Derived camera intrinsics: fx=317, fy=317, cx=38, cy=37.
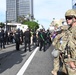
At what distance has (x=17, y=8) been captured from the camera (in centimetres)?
18412

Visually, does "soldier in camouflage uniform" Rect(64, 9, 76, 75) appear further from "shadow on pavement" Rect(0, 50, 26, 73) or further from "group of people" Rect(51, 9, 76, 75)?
"shadow on pavement" Rect(0, 50, 26, 73)

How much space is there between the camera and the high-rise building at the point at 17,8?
17575 cm

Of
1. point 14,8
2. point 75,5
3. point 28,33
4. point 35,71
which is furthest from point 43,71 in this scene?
point 14,8

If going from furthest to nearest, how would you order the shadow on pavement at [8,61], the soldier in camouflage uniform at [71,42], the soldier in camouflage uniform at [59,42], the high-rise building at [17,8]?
1. the high-rise building at [17,8]
2. the shadow on pavement at [8,61]
3. the soldier in camouflage uniform at [59,42]
4. the soldier in camouflage uniform at [71,42]

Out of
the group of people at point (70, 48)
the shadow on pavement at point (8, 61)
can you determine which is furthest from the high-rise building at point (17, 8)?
the group of people at point (70, 48)

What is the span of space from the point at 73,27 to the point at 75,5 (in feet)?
29.1

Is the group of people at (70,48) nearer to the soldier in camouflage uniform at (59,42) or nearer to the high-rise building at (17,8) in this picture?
the soldier in camouflage uniform at (59,42)

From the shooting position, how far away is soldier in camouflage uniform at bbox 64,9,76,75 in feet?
13.3

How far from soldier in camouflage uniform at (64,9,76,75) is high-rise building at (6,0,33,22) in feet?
542

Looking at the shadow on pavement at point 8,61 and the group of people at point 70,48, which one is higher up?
the group of people at point 70,48

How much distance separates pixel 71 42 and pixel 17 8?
594ft

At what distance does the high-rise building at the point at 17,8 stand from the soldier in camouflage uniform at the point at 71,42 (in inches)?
6503

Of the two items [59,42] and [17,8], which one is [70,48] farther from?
[17,8]

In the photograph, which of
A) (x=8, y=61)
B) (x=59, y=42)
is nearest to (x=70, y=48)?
(x=59, y=42)
